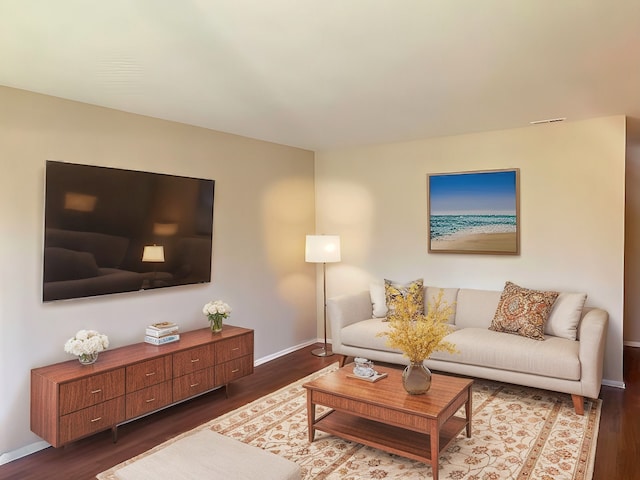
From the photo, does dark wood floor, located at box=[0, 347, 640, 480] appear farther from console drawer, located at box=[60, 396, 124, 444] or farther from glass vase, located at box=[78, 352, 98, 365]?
glass vase, located at box=[78, 352, 98, 365]

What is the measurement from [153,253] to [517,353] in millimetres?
3128

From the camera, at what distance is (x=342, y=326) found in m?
4.62

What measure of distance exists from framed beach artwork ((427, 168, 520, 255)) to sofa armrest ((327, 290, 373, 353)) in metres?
1.03

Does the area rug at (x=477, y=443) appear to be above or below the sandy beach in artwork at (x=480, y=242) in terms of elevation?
below

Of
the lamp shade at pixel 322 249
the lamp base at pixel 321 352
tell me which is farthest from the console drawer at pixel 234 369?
the lamp shade at pixel 322 249

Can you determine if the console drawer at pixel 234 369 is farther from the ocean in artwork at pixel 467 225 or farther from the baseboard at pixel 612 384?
the baseboard at pixel 612 384

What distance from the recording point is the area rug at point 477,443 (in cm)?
271

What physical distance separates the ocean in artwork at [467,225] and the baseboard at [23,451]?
3977mm

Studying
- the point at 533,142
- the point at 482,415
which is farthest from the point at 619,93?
the point at 482,415

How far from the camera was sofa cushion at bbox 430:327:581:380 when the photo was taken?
3.49 meters

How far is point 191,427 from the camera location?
3.37 meters

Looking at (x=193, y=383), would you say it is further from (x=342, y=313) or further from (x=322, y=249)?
(x=322, y=249)

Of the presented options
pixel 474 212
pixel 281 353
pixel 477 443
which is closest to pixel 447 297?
pixel 474 212

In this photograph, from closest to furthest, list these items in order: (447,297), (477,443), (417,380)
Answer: (417,380) < (477,443) < (447,297)
